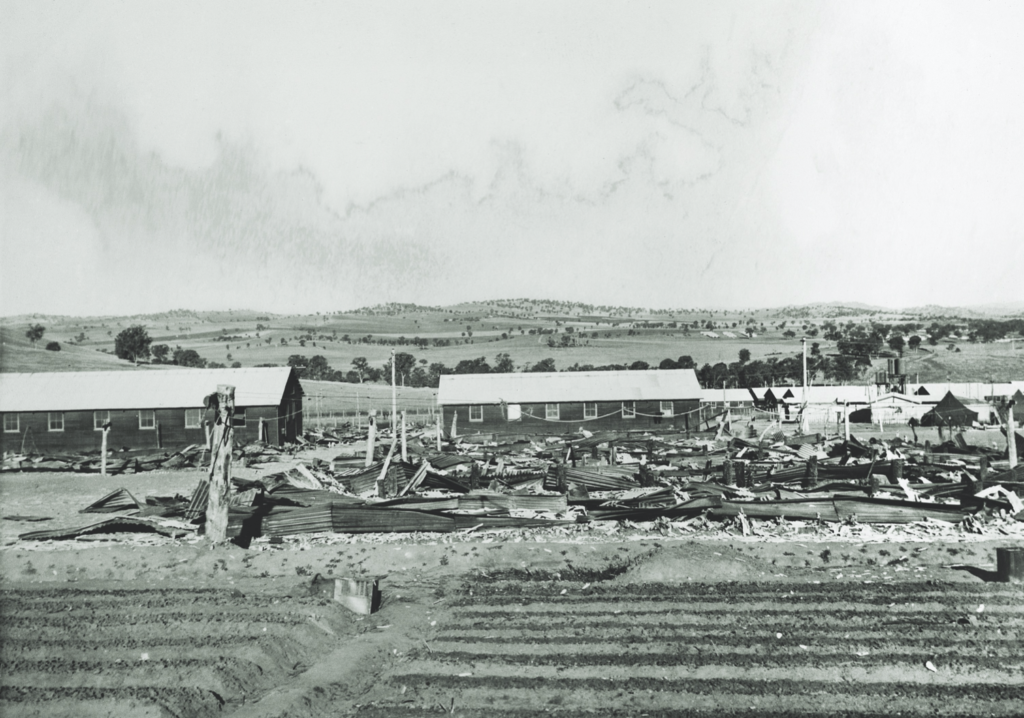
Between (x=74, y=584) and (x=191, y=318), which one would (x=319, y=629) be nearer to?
(x=74, y=584)

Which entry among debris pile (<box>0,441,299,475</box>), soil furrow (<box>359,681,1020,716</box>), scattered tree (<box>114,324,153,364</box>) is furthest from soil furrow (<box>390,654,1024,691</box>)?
scattered tree (<box>114,324,153,364</box>)

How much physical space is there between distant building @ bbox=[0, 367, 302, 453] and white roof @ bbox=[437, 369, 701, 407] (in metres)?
9.52

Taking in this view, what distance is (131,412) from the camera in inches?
1709

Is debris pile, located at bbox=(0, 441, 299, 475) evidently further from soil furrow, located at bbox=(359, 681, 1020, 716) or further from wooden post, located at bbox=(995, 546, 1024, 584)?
wooden post, located at bbox=(995, 546, 1024, 584)

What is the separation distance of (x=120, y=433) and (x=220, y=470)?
1242 inches

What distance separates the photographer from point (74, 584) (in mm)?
13844

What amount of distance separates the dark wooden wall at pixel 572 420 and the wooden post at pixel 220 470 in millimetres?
31707

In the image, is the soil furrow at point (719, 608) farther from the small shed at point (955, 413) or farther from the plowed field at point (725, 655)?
the small shed at point (955, 413)

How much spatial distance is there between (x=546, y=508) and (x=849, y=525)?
6.02m

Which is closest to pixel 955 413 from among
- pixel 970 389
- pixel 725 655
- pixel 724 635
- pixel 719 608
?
pixel 970 389

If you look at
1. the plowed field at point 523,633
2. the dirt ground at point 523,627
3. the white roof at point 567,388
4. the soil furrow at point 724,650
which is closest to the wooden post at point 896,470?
the dirt ground at point 523,627

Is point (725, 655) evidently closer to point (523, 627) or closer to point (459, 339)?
point (523, 627)

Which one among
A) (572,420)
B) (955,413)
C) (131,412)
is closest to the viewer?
(131,412)

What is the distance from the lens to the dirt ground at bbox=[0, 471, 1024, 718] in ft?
27.5
